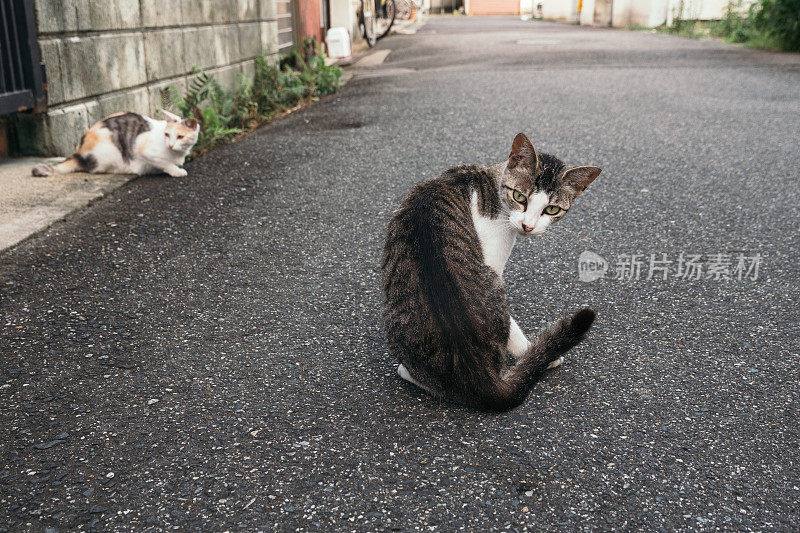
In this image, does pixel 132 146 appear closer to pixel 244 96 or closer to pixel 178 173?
pixel 178 173

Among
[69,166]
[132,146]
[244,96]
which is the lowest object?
[69,166]

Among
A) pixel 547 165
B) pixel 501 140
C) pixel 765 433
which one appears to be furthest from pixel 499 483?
pixel 501 140

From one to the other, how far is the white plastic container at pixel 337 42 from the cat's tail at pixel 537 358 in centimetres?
1068

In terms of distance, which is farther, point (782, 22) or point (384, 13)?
point (384, 13)

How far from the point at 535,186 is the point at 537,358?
632 millimetres

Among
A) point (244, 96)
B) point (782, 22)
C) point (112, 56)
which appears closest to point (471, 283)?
point (112, 56)

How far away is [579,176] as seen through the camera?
2613 mm

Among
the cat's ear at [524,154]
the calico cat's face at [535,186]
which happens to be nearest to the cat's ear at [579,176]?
the calico cat's face at [535,186]

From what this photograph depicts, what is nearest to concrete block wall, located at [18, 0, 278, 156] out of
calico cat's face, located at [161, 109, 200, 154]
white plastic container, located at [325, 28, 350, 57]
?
calico cat's face, located at [161, 109, 200, 154]

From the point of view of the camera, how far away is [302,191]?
485cm

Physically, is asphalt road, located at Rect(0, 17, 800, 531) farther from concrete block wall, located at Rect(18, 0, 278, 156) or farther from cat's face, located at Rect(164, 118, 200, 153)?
concrete block wall, located at Rect(18, 0, 278, 156)

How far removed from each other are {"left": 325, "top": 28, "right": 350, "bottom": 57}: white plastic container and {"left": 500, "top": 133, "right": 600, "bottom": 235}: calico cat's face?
10233mm

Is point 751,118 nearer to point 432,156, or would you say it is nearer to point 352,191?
point 432,156

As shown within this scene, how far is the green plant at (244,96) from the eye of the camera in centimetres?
616
